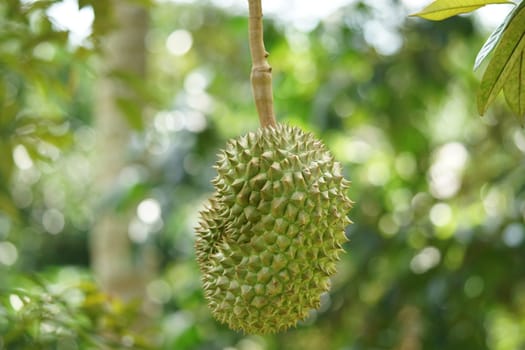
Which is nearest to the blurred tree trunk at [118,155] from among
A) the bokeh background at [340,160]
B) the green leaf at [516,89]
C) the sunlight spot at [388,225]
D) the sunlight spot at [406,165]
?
the bokeh background at [340,160]

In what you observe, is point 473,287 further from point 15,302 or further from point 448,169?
point 15,302

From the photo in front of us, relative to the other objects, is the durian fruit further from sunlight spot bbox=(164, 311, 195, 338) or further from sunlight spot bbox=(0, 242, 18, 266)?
sunlight spot bbox=(0, 242, 18, 266)

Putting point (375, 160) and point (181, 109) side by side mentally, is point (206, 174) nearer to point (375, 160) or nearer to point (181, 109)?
point (181, 109)

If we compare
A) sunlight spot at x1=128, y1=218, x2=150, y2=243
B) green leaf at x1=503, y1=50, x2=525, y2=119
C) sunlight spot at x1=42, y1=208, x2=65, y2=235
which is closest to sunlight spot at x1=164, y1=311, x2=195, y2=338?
sunlight spot at x1=128, y1=218, x2=150, y2=243

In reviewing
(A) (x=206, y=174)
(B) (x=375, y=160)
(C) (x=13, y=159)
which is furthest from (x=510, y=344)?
(C) (x=13, y=159)

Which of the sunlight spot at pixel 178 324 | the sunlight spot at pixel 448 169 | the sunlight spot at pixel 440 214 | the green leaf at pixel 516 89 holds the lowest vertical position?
the sunlight spot at pixel 178 324

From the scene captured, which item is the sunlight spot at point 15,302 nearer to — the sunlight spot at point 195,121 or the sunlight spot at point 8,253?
the sunlight spot at point 195,121

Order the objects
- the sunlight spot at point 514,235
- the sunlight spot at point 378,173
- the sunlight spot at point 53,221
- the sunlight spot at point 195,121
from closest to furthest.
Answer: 1. the sunlight spot at point 514,235
2. the sunlight spot at point 195,121
3. the sunlight spot at point 378,173
4. the sunlight spot at point 53,221
